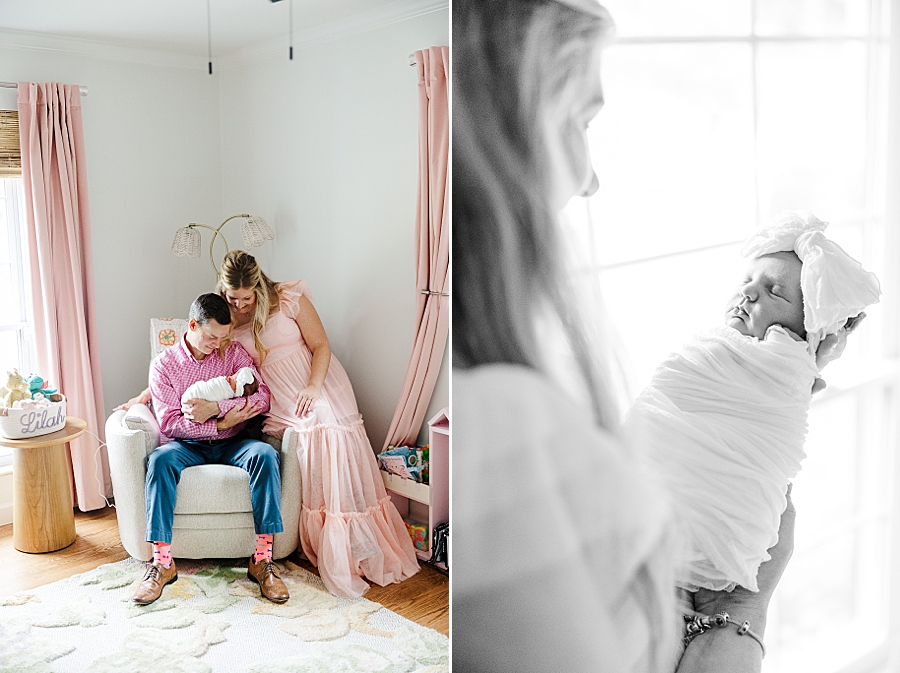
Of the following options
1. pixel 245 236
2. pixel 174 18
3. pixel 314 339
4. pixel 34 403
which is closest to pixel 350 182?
pixel 245 236

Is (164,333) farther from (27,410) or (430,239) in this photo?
(430,239)

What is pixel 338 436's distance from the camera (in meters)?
3.08

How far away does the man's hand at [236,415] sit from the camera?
311cm

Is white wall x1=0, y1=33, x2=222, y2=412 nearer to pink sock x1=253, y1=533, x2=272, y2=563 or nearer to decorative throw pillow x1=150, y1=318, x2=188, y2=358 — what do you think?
decorative throw pillow x1=150, y1=318, x2=188, y2=358

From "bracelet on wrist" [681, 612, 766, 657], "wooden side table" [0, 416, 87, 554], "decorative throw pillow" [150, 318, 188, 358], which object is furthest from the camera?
"decorative throw pillow" [150, 318, 188, 358]

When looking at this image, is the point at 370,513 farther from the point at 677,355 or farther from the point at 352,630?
the point at 677,355

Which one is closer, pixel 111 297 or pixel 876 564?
pixel 876 564

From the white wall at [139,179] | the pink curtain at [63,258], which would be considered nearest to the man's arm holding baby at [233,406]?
the pink curtain at [63,258]

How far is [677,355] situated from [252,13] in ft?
9.83

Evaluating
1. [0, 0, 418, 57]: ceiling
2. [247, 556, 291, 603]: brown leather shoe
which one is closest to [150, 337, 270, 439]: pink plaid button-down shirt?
[247, 556, 291, 603]: brown leather shoe

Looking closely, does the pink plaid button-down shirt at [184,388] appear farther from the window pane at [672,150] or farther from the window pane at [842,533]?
the window pane at [842,533]

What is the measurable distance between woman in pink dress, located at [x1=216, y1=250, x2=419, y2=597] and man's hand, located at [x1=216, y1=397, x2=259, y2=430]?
0.13 metres

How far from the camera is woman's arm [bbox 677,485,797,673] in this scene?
2.70ft

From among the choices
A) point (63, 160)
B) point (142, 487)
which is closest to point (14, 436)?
point (142, 487)
